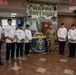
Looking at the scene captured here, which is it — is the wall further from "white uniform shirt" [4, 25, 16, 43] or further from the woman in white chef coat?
"white uniform shirt" [4, 25, 16, 43]

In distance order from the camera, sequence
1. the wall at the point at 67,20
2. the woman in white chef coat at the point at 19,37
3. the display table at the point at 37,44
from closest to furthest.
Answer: the woman in white chef coat at the point at 19,37 → the display table at the point at 37,44 → the wall at the point at 67,20

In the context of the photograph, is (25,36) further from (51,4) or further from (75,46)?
(51,4)

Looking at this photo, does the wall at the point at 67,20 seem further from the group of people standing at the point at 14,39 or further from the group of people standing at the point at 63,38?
the group of people standing at the point at 14,39

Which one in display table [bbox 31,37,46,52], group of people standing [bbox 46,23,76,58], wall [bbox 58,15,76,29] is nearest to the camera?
group of people standing [bbox 46,23,76,58]

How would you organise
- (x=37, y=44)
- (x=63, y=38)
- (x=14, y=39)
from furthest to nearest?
(x=37, y=44) < (x=63, y=38) < (x=14, y=39)

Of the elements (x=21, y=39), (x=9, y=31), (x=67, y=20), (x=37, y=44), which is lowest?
(x=37, y=44)

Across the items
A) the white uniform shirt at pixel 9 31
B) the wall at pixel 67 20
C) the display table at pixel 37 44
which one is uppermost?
the wall at pixel 67 20

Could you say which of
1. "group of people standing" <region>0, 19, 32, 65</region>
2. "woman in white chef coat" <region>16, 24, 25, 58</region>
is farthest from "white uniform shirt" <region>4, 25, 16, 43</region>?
"woman in white chef coat" <region>16, 24, 25, 58</region>

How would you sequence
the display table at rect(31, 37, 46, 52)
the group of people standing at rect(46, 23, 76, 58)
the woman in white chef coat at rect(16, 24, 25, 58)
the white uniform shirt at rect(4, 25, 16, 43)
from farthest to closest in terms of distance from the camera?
1. the display table at rect(31, 37, 46, 52)
2. the group of people standing at rect(46, 23, 76, 58)
3. the woman in white chef coat at rect(16, 24, 25, 58)
4. the white uniform shirt at rect(4, 25, 16, 43)

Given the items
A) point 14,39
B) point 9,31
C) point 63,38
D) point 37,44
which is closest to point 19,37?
point 14,39

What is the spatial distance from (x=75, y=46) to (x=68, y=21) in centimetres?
520

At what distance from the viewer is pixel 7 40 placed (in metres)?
4.76

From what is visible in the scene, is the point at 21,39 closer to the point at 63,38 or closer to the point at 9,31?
the point at 9,31

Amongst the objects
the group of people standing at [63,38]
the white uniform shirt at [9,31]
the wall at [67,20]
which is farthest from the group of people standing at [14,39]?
the wall at [67,20]
